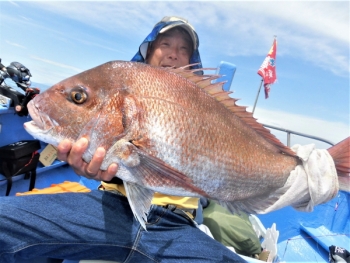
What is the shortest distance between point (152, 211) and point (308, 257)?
2.78m

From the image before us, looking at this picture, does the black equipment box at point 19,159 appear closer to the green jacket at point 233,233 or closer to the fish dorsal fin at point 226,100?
the green jacket at point 233,233

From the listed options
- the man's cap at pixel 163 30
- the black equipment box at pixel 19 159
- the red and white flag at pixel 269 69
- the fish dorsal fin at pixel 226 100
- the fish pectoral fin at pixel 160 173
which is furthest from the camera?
the red and white flag at pixel 269 69

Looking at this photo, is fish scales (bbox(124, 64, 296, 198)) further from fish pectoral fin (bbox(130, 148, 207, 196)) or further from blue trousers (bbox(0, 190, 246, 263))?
blue trousers (bbox(0, 190, 246, 263))

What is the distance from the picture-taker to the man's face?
270 cm

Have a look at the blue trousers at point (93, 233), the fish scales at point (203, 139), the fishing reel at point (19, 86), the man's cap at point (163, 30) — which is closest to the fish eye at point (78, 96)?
the fish scales at point (203, 139)

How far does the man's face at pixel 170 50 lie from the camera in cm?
270

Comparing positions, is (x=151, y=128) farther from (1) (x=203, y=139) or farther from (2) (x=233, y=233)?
(2) (x=233, y=233)

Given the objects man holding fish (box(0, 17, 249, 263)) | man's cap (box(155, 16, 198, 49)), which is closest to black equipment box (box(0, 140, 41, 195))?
man holding fish (box(0, 17, 249, 263))

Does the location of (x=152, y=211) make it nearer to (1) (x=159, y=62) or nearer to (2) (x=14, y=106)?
(1) (x=159, y=62)

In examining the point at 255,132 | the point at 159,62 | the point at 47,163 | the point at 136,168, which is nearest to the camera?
Result: the point at 136,168

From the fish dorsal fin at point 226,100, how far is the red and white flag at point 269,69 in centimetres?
764

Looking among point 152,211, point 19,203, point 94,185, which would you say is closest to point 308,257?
point 152,211

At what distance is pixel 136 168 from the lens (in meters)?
1.47

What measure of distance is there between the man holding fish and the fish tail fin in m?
0.86
